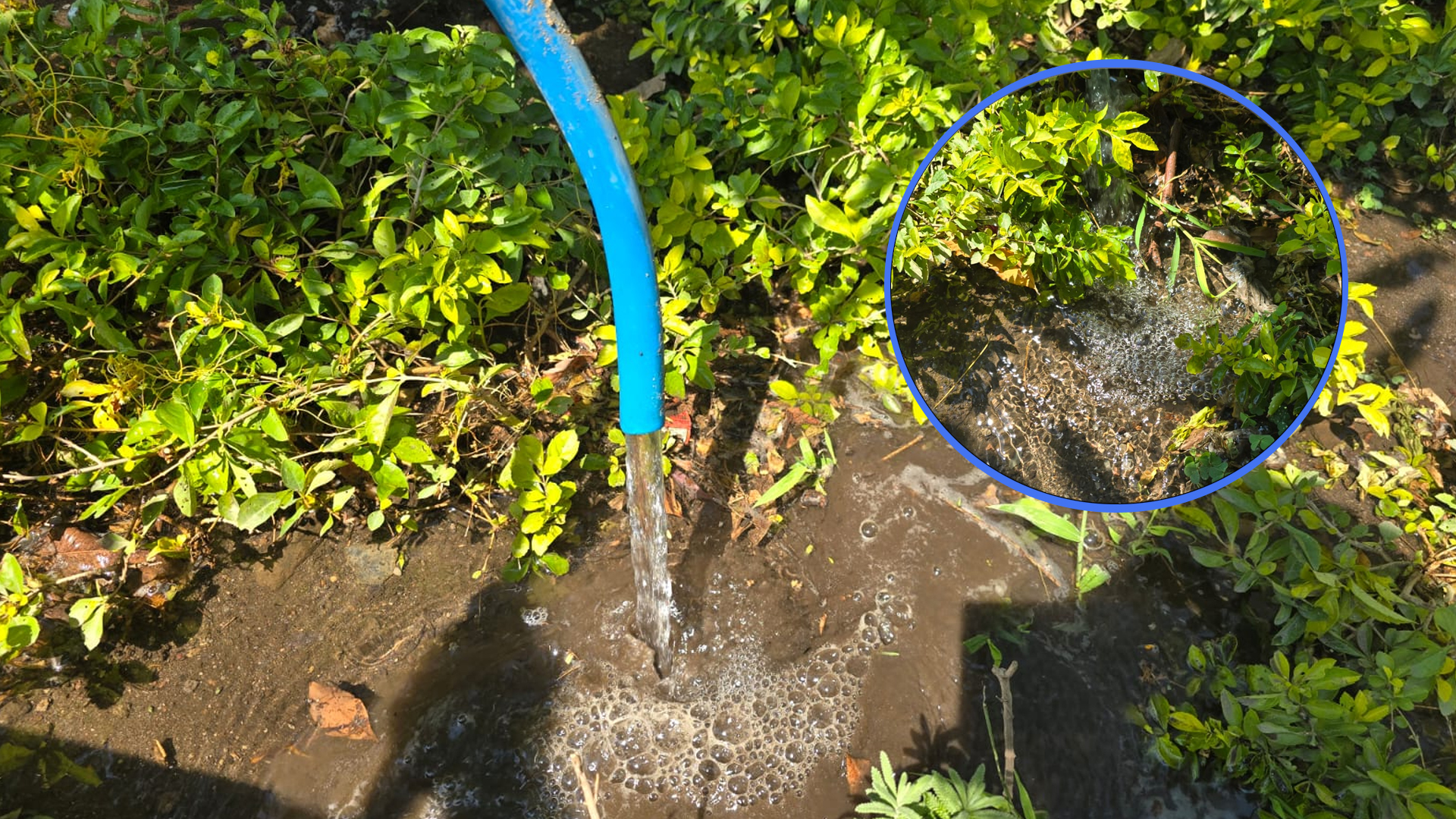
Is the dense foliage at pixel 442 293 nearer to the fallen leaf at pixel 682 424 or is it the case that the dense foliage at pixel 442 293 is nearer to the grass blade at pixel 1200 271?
the fallen leaf at pixel 682 424

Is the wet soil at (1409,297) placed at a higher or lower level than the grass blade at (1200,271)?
lower

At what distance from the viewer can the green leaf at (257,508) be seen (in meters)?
1.97

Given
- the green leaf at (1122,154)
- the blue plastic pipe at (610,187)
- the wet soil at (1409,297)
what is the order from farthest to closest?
the wet soil at (1409,297)
the green leaf at (1122,154)
the blue plastic pipe at (610,187)

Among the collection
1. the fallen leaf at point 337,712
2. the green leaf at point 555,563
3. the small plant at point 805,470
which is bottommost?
the small plant at point 805,470

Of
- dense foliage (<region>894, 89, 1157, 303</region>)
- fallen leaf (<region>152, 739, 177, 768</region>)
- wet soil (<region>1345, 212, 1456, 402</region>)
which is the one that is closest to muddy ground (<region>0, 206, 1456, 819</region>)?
fallen leaf (<region>152, 739, 177, 768</region>)

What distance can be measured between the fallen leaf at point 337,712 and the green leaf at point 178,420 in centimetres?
69

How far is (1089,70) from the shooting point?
198cm

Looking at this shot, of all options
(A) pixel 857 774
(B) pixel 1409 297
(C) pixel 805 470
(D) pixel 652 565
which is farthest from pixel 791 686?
(B) pixel 1409 297

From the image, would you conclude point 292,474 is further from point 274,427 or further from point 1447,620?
point 1447,620

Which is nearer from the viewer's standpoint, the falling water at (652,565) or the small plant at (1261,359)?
the small plant at (1261,359)

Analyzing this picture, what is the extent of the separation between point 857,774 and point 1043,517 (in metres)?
0.89

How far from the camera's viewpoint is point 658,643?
88.0 inches

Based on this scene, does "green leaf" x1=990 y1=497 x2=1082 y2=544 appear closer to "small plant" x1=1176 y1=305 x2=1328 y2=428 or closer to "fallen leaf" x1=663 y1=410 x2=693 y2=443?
"small plant" x1=1176 y1=305 x2=1328 y2=428

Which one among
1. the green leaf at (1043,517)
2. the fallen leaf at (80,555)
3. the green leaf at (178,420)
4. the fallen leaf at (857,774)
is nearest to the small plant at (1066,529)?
the green leaf at (1043,517)
